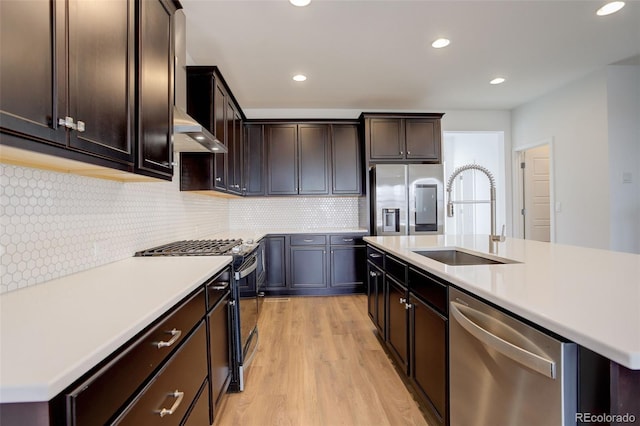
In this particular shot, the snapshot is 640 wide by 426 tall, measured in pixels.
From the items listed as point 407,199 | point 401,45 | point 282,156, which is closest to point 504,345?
point 401,45

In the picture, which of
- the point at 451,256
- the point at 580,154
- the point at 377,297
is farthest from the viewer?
the point at 580,154

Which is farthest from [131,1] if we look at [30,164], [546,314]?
[546,314]

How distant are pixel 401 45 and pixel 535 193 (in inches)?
138

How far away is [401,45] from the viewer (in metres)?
2.77

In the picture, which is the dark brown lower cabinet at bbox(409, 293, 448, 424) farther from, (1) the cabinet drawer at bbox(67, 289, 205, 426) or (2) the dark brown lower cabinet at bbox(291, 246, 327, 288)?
(2) the dark brown lower cabinet at bbox(291, 246, 327, 288)

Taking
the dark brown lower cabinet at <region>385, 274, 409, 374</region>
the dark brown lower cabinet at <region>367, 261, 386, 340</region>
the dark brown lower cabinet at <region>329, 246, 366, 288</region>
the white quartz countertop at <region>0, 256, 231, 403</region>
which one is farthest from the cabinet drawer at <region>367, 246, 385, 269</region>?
the white quartz countertop at <region>0, 256, 231, 403</region>

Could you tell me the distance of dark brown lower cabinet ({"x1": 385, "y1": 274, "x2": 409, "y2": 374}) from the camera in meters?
1.89

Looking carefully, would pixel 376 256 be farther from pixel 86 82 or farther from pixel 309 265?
pixel 86 82

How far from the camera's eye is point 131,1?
1.36 meters

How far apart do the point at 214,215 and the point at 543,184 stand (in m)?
4.98

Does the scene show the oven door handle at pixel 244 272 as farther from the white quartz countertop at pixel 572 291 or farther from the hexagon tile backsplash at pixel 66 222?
the white quartz countertop at pixel 572 291

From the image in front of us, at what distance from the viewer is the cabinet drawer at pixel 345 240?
13.6 ft

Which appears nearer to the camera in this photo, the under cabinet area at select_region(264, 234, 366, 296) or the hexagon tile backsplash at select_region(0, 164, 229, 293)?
the hexagon tile backsplash at select_region(0, 164, 229, 293)

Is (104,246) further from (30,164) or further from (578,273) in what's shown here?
(578,273)
